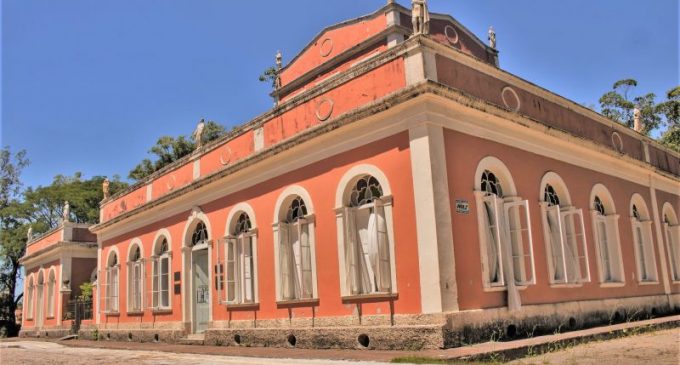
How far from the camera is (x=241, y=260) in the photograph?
40.1 ft

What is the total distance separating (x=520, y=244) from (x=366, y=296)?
2.74m

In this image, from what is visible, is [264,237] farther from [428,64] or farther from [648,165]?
[648,165]

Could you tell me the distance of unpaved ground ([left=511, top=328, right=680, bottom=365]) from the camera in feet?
21.9

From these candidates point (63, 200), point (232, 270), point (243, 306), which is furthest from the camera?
point (63, 200)

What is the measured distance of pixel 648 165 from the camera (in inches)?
588

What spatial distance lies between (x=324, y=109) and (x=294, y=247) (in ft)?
8.81

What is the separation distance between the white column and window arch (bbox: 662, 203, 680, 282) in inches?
378

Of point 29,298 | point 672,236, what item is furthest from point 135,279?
point 672,236

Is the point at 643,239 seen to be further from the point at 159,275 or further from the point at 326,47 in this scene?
the point at 159,275

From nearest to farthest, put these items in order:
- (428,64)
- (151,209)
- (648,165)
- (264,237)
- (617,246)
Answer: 1. (428,64)
2. (264,237)
3. (617,246)
4. (648,165)
5. (151,209)

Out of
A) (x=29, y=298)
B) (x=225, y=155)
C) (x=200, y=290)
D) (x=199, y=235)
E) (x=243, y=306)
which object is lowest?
(x=243, y=306)

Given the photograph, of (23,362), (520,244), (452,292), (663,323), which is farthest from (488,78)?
(23,362)

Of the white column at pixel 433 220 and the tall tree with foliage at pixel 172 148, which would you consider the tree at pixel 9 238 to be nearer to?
the tall tree with foliage at pixel 172 148

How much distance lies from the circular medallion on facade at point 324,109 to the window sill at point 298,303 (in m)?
3.24
